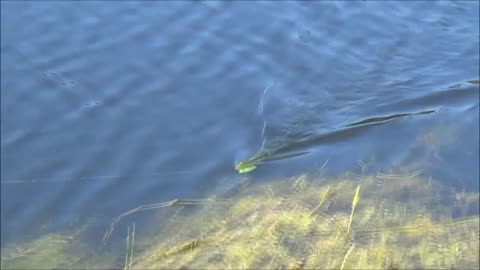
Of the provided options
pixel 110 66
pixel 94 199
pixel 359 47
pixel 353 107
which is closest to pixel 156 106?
pixel 110 66

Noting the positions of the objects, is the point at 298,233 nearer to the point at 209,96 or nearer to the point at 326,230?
the point at 326,230

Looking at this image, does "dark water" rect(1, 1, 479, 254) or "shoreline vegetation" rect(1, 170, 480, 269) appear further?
"dark water" rect(1, 1, 479, 254)

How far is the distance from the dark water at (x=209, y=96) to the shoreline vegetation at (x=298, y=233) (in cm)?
21

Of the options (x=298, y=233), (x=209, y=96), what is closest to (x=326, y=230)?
(x=298, y=233)

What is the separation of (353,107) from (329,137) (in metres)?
0.62

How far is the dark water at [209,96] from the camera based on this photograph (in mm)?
5734

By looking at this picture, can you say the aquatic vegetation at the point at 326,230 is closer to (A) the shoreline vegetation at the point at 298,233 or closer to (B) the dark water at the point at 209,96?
(A) the shoreline vegetation at the point at 298,233

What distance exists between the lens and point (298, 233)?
511cm

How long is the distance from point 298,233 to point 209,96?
2129 mm

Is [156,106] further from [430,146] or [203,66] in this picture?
[430,146]

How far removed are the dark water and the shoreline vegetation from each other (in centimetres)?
21

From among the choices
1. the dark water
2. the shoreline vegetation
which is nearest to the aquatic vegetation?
the shoreline vegetation

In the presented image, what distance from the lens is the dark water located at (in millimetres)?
5734

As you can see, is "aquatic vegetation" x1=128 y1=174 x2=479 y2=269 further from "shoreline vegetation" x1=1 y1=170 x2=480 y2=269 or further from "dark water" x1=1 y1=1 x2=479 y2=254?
"dark water" x1=1 y1=1 x2=479 y2=254
